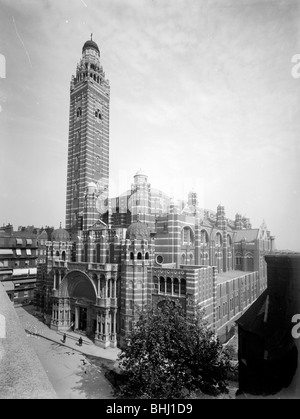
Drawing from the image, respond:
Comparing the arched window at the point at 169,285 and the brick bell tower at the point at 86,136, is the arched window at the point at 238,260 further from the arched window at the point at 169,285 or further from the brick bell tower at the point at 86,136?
the brick bell tower at the point at 86,136

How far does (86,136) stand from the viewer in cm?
4291

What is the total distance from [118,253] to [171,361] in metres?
18.8

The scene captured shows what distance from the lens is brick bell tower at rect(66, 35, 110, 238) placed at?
42531mm

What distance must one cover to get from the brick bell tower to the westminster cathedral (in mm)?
187

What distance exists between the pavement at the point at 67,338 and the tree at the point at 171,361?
40.2ft

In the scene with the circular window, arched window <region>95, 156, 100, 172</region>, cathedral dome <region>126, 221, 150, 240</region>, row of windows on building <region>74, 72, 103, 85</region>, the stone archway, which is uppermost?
Result: row of windows on building <region>74, 72, 103, 85</region>

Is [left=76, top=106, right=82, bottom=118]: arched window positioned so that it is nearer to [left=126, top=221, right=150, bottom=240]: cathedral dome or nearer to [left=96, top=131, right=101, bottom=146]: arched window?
[left=96, top=131, right=101, bottom=146]: arched window

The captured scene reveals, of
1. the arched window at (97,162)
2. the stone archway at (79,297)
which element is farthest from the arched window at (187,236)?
the arched window at (97,162)

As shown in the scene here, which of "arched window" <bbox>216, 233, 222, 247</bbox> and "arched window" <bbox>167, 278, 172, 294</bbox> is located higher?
"arched window" <bbox>216, 233, 222, 247</bbox>

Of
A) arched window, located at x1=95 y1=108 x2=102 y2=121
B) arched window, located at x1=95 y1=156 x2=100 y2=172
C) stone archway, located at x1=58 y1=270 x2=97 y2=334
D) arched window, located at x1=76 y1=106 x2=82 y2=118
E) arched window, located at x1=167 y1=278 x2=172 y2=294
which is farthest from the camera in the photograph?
arched window, located at x1=95 y1=108 x2=102 y2=121

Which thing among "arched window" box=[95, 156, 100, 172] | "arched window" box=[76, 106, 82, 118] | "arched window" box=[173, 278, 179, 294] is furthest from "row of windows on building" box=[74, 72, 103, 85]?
"arched window" box=[173, 278, 179, 294]

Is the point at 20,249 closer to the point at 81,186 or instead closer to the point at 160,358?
the point at 81,186

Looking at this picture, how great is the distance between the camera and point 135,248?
27000 millimetres
